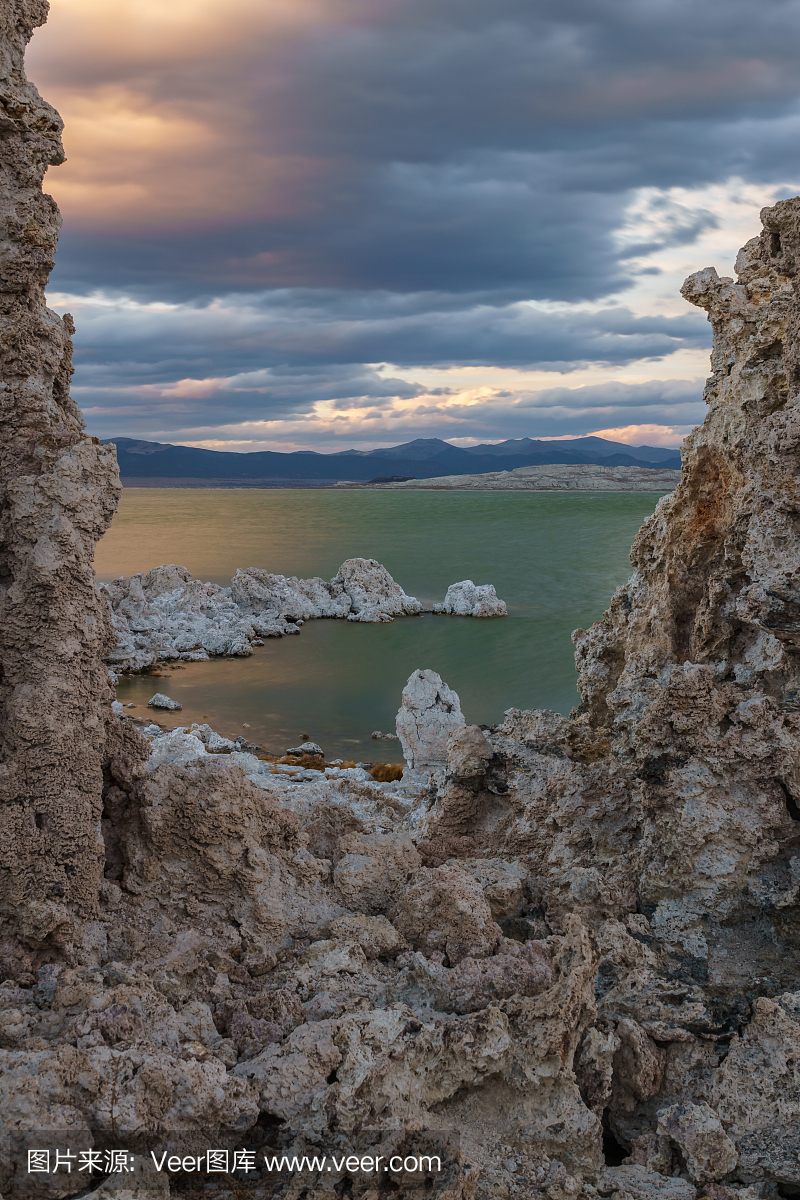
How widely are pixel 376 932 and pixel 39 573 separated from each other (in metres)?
2.13

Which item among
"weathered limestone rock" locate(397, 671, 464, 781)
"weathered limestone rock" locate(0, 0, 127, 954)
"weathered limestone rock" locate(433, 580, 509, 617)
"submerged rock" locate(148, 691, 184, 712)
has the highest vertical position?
"weathered limestone rock" locate(0, 0, 127, 954)

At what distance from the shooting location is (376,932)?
3.78 metres

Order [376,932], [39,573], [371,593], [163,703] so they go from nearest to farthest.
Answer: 1. [39,573]
2. [376,932]
3. [163,703]
4. [371,593]

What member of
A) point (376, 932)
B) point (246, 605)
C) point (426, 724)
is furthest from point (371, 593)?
point (376, 932)

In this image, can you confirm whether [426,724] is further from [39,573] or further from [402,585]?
[402,585]

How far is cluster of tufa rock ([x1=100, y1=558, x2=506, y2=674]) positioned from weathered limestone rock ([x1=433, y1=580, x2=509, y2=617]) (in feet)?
0.13

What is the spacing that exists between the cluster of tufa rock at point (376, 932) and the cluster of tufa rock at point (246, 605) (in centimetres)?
2298

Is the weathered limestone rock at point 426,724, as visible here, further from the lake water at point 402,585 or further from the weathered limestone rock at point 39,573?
the weathered limestone rock at point 39,573

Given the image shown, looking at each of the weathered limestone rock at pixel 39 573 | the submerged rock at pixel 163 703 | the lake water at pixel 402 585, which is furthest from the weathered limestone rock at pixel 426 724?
the weathered limestone rock at pixel 39 573

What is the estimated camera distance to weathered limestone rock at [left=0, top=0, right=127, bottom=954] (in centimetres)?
361

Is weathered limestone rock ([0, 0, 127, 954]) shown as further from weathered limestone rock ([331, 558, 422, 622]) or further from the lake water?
weathered limestone rock ([331, 558, 422, 622])

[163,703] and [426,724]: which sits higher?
[426,724]

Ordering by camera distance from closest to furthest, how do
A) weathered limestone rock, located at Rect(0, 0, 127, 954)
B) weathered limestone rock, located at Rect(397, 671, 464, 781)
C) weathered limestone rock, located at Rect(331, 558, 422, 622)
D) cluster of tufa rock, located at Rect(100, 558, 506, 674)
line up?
weathered limestone rock, located at Rect(0, 0, 127, 954)
weathered limestone rock, located at Rect(397, 671, 464, 781)
cluster of tufa rock, located at Rect(100, 558, 506, 674)
weathered limestone rock, located at Rect(331, 558, 422, 622)

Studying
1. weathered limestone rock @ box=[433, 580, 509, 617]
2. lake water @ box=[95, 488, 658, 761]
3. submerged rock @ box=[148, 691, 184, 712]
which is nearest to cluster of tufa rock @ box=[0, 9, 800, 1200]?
lake water @ box=[95, 488, 658, 761]
